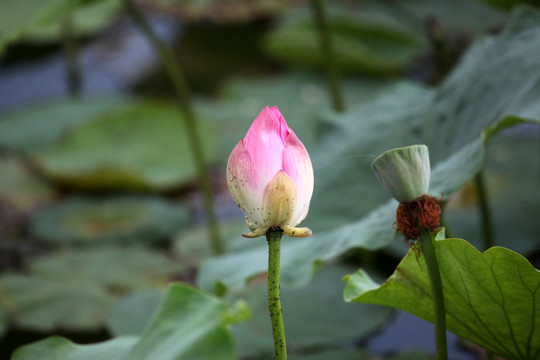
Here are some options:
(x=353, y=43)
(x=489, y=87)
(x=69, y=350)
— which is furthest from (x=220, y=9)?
(x=69, y=350)

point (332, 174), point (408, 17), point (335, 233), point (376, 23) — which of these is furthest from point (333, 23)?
point (335, 233)

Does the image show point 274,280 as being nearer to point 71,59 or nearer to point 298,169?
point 298,169

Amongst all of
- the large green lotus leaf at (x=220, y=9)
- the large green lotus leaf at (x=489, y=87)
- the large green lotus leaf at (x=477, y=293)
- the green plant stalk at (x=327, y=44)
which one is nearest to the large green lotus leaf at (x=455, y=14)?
the large green lotus leaf at (x=220, y=9)

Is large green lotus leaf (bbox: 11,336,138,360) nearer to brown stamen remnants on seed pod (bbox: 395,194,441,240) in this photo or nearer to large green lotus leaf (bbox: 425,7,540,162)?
Result: brown stamen remnants on seed pod (bbox: 395,194,441,240)

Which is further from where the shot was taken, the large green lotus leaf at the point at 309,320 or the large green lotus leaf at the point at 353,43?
the large green lotus leaf at the point at 353,43

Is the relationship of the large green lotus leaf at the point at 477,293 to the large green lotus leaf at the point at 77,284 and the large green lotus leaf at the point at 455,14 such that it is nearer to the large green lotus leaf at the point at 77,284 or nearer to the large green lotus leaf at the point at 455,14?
the large green lotus leaf at the point at 77,284

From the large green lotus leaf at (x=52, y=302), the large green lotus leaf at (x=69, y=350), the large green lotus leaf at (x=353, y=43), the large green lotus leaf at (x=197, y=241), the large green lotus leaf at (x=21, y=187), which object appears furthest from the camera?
the large green lotus leaf at (x=353, y=43)
